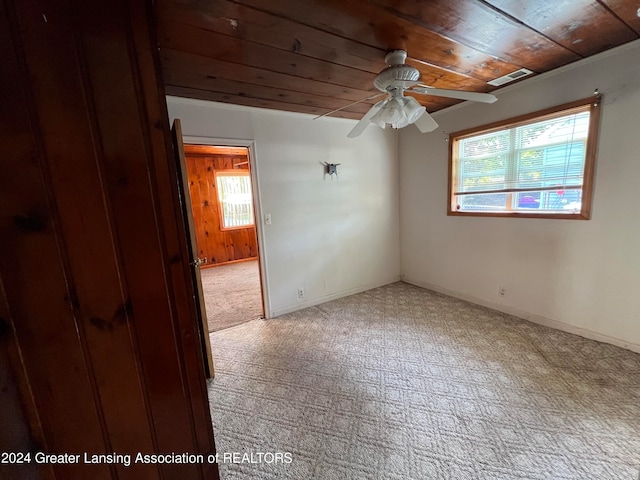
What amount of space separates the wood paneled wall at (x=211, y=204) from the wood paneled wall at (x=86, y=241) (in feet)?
15.5

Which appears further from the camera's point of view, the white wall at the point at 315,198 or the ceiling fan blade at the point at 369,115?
the white wall at the point at 315,198

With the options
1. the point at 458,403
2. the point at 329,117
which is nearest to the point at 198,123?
the point at 329,117

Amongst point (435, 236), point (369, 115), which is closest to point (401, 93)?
point (369, 115)

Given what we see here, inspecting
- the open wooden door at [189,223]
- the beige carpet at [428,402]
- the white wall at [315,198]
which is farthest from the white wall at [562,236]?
the open wooden door at [189,223]

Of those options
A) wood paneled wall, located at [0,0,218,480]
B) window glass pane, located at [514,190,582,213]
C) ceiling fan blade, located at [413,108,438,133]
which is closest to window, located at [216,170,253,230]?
ceiling fan blade, located at [413,108,438,133]

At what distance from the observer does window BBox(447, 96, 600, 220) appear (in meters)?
2.21

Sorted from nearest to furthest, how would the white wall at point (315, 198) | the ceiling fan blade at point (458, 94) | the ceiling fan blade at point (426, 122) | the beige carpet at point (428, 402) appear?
the beige carpet at point (428, 402)
the ceiling fan blade at point (458, 94)
the ceiling fan blade at point (426, 122)
the white wall at point (315, 198)

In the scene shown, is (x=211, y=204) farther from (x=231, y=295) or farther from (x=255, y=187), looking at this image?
(x=255, y=187)

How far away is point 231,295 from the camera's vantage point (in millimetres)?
3936

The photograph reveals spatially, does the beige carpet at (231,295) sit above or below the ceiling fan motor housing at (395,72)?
below

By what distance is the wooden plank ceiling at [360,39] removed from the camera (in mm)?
1371

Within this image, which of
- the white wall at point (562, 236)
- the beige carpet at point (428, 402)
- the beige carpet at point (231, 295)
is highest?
the white wall at point (562, 236)

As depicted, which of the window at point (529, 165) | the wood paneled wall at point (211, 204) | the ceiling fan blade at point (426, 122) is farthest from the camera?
the wood paneled wall at point (211, 204)

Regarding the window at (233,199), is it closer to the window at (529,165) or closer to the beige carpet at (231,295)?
the beige carpet at (231,295)
